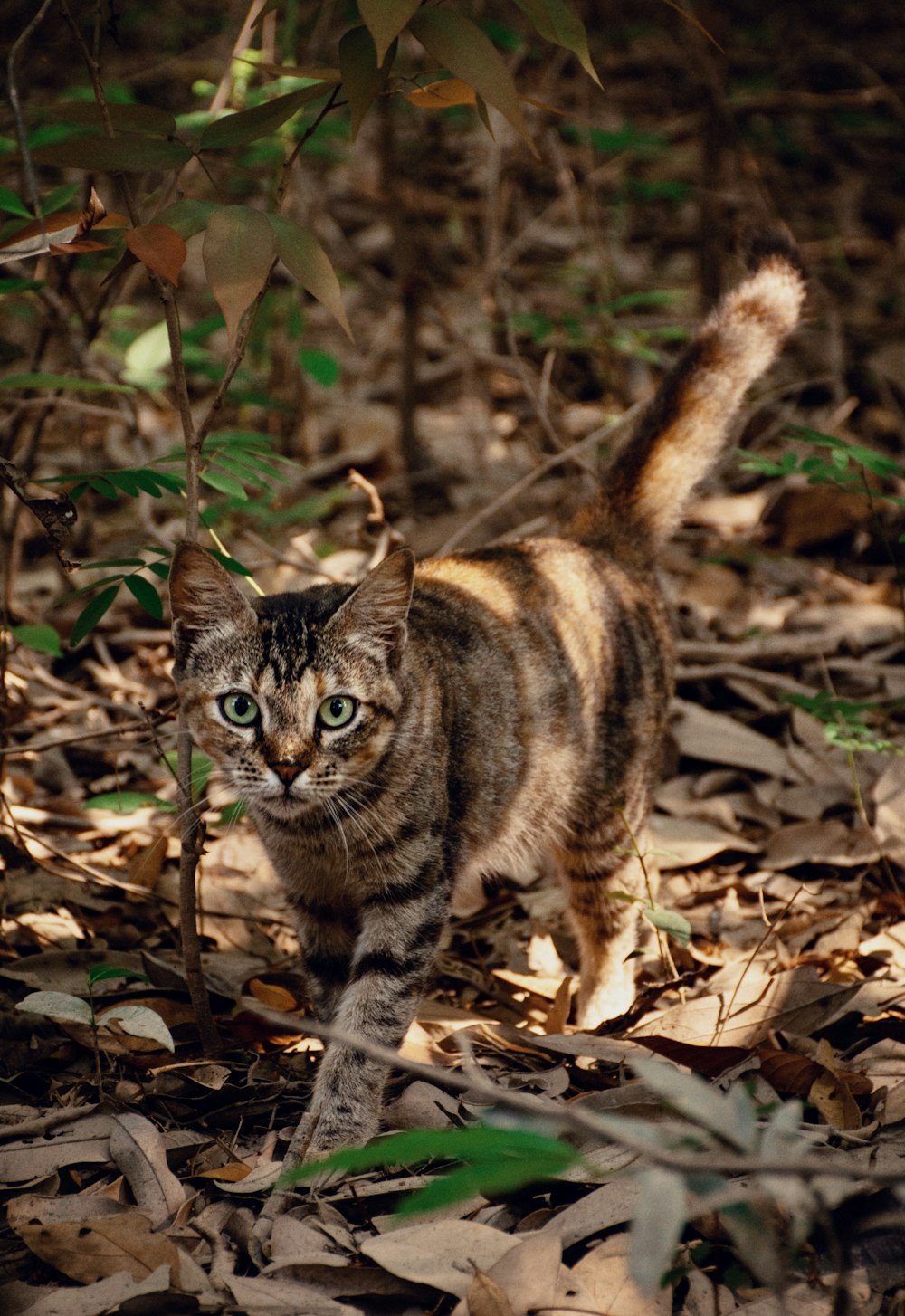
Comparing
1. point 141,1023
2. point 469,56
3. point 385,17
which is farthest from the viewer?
point 141,1023

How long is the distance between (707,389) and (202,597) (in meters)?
2.01

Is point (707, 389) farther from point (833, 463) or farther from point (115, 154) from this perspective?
point (115, 154)

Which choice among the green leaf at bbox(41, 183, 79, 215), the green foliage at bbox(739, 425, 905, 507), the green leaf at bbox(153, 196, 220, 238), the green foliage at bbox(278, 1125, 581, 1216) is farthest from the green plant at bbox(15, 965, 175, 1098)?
the green foliage at bbox(739, 425, 905, 507)

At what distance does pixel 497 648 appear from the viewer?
152 inches

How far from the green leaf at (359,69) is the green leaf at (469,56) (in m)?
0.11

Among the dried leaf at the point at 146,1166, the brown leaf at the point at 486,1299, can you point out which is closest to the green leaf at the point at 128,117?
the dried leaf at the point at 146,1166

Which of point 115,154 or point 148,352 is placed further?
point 148,352

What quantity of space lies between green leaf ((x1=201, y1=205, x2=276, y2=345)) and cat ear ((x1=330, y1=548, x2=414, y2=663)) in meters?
0.85

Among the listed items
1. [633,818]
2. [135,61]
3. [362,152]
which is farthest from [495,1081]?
[135,61]

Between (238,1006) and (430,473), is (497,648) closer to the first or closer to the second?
(238,1006)

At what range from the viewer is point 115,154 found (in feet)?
8.50

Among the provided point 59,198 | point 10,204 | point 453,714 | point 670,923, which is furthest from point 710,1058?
point 59,198

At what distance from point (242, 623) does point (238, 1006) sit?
1154 millimetres

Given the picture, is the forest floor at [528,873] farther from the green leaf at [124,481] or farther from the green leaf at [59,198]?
the green leaf at [59,198]
